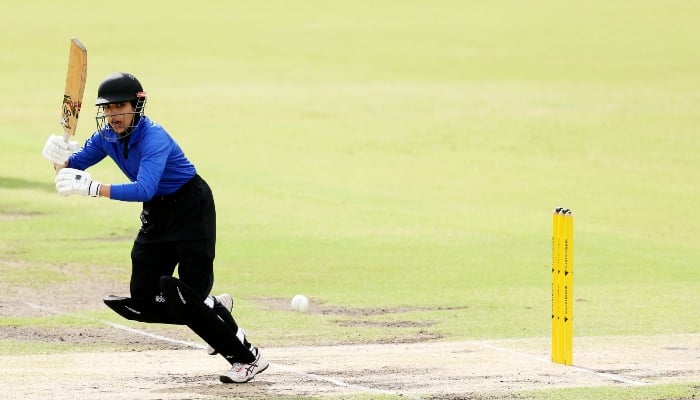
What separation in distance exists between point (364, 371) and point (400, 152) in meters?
26.8

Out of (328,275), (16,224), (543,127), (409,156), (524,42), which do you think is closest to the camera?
(328,275)

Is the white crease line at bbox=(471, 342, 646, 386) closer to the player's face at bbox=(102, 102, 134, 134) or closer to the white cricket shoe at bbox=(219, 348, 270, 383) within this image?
the white cricket shoe at bbox=(219, 348, 270, 383)

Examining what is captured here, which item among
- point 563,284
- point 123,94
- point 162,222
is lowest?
point 563,284

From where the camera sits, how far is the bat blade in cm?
1052

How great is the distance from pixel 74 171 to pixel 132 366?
186 cm

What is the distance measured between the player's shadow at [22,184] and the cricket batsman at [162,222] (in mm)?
19153

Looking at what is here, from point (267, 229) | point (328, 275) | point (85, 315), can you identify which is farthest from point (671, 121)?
point (85, 315)

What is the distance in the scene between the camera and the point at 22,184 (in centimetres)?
2972

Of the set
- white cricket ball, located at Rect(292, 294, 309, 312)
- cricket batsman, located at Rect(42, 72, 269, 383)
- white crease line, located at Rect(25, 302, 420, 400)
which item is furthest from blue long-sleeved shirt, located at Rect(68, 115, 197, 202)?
white cricket ball, located at Rect(292, 294, 309, 312)

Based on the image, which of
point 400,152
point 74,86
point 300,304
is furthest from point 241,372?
point 400,152

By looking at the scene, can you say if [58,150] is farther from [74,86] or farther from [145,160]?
[145,160]

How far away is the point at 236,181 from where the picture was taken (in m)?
31.2

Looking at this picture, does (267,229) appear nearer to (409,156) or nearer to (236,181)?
(236,181)

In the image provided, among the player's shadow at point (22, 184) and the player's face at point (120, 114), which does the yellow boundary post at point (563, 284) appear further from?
the player's shadow at point (22, 184)
